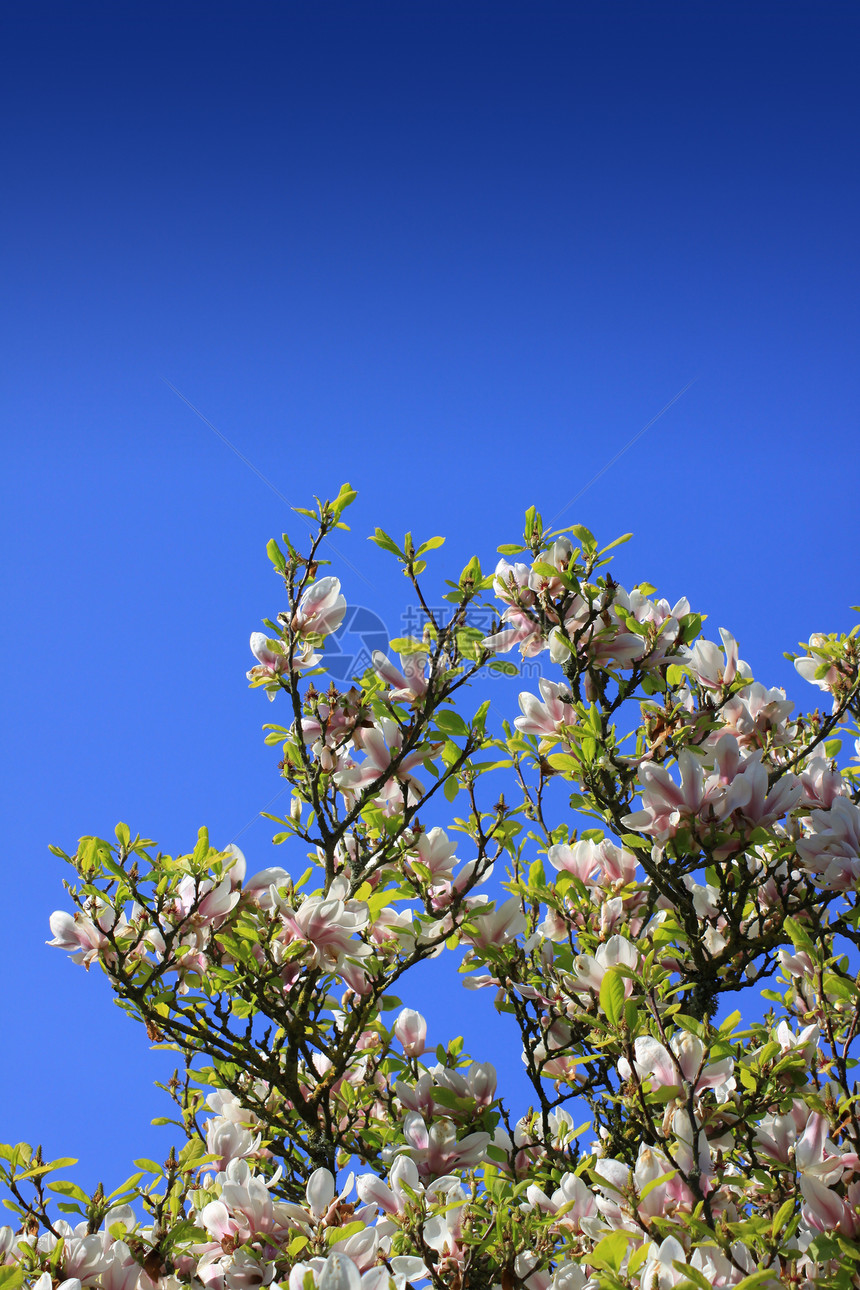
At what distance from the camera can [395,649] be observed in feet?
8.83

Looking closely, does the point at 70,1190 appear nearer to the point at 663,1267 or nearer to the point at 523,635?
the point at 663,1267

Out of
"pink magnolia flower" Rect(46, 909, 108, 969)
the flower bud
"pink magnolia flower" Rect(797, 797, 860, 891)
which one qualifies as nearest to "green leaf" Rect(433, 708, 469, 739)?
the flower bud

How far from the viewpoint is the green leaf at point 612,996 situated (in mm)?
1895

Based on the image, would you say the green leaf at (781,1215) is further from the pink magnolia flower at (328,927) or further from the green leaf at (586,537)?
the green leaf at (586,537)

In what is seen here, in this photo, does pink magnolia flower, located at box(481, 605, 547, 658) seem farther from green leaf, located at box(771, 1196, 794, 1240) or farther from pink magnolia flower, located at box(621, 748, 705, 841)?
green leaf, located at box(771, 1196, 794, 1240)

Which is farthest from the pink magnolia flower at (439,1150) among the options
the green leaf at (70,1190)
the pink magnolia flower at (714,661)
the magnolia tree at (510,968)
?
the pink magnolia flower at (714,661)

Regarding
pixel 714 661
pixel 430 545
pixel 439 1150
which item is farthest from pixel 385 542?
pixel 439 1150

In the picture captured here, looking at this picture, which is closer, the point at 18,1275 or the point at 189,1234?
the point at 18,1275

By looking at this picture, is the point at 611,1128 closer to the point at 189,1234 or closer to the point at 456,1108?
the point at 456,1108

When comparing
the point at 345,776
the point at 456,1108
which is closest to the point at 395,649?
the point at 345,776

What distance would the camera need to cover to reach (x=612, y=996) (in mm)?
1895

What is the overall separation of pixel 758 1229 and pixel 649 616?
5.34 ft

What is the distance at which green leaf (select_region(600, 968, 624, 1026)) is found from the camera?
6.22 feet

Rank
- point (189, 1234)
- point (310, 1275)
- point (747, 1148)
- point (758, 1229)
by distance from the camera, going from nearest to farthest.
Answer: point (310, 1275) → point (758, 1229) → point (189, 1234) → point (747, 1148)
